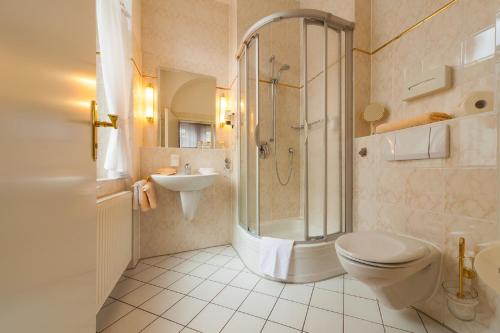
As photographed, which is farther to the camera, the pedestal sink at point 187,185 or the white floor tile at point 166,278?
the pedestal sink at point 187,185

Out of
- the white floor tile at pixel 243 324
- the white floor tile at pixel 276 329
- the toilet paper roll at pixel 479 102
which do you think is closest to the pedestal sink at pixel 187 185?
the white floor tile at pixel 243 324

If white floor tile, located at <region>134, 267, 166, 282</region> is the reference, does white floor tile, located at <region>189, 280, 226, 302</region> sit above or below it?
above

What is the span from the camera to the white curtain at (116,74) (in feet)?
4.35

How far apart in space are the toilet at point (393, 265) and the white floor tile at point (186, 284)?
1127 millimetres

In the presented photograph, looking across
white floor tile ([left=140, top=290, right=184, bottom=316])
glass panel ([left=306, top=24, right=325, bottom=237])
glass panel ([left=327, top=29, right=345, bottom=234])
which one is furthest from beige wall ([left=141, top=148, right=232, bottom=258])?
glass panel ([left=327, top=29, right=345, bottom=234])

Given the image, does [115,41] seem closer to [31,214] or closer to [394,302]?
[31,214]

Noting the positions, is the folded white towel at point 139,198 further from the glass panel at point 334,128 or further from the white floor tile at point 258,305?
the glass panel at point 334,128

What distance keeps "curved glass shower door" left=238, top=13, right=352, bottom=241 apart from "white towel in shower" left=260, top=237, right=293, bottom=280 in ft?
0.69

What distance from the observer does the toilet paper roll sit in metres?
1.11

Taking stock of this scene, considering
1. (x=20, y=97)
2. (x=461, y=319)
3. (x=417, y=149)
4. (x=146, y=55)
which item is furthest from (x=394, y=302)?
(x=146, y=55)

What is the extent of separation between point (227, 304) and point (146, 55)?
2435 millimetres

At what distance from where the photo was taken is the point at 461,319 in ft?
3.40

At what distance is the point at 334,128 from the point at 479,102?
89 cm

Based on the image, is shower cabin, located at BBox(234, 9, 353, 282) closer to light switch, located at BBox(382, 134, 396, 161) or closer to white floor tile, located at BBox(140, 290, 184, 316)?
light switch, located at BBox(382, 134, 396, 161)
